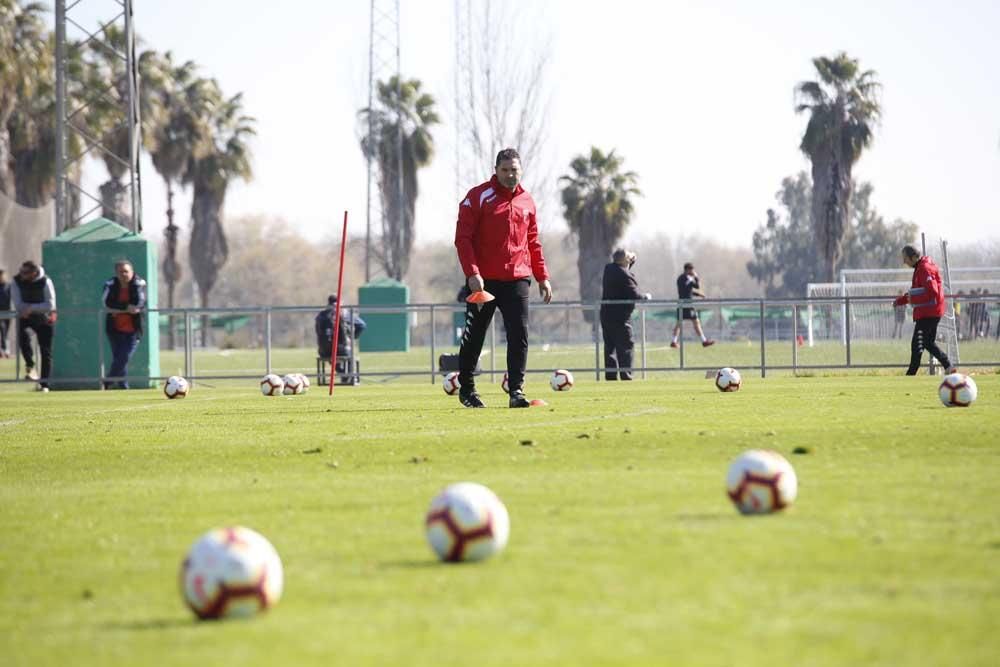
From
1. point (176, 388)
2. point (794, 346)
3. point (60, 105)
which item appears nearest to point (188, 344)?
point (176, 388)

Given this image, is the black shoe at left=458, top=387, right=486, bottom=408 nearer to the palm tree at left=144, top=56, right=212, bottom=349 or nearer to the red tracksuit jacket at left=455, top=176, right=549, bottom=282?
the red tracksuit jacket at left=455, top=176, right=549, bottom=282

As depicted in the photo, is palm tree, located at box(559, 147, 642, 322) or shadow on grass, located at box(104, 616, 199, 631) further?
palm tree, located at box(559, 147, 642, 322)

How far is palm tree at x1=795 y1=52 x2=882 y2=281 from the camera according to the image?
5878cm

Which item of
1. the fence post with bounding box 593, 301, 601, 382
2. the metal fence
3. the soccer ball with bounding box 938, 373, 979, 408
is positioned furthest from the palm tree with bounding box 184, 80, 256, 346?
the soccer ball with bounding box 938, 373, 979, 408

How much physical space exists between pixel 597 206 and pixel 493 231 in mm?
52154

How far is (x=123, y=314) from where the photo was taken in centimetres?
2248

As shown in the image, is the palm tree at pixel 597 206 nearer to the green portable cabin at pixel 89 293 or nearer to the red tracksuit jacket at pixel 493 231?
the green portable cabin at pixel 89 293

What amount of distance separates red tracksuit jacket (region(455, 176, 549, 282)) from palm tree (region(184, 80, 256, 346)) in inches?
2075

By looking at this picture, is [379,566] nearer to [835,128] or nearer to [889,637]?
[889,637]

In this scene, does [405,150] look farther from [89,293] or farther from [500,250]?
[500,250]

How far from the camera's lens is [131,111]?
25219 millimetres

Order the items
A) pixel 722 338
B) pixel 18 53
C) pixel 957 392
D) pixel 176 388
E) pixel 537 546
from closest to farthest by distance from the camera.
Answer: pixel 537 546, pixel 957 392, pixel 176 388, pixel 722 338, pixel 18 53

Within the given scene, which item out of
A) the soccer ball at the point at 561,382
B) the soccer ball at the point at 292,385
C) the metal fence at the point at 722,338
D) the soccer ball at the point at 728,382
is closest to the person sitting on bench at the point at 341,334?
the metal fence at the point at 722,338

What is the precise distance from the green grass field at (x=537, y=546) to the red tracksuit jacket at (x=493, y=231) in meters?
2.40
